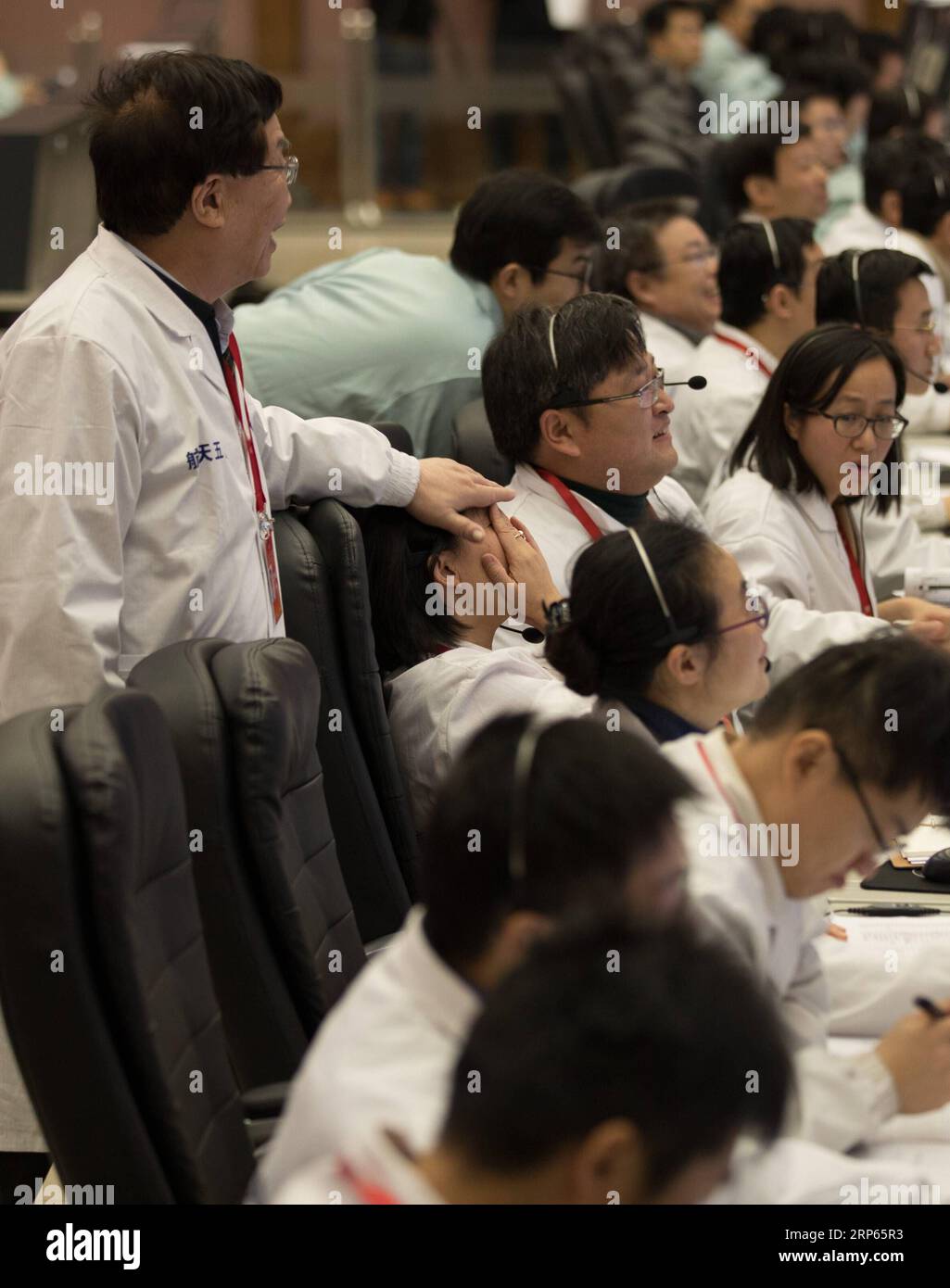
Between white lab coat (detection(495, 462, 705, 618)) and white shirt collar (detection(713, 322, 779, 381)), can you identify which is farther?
white shirt collar (detection(713, 322, 779, 381))

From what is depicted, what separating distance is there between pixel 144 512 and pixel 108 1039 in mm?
873

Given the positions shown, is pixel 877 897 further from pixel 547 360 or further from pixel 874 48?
pixel 874 48

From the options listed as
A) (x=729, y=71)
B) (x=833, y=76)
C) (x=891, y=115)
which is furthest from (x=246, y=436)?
(x=729, y=71)

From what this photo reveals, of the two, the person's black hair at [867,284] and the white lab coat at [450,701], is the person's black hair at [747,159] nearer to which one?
the person's black hair at [867,284]

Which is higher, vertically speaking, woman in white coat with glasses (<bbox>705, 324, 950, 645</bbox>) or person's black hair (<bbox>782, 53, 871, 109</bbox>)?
person's black hair (<bbox>782, 53, 871, 109</bbox>)

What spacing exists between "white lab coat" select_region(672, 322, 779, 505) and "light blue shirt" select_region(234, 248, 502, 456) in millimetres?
628

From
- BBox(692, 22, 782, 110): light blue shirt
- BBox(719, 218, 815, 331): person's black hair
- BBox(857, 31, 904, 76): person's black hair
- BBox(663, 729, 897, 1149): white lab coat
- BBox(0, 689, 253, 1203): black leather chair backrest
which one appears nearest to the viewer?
BBox(0, 689, 253, 1203): black leather chair backrest

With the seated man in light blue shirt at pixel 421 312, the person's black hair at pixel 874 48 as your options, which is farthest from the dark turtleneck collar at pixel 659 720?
the person's black hair at pixel 874 48

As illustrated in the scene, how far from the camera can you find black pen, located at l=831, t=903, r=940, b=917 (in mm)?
2002

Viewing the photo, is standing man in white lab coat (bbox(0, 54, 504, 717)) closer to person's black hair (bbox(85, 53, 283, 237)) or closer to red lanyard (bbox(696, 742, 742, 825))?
person's black hair (bbox(85, 53, 283, 237))

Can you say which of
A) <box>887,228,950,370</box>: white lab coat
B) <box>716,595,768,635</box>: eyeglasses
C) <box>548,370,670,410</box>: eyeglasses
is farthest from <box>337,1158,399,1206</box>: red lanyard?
<box>887,228,950,370</box>: white lab coat

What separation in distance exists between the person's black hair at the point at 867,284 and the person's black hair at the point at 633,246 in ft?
1.43

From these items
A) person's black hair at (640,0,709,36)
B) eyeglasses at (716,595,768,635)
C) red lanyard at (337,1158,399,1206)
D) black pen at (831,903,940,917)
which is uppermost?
person's black hair at (640,0,709,36)
